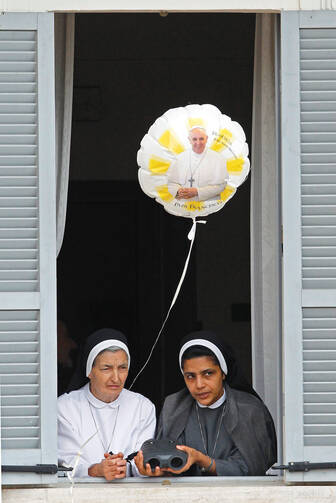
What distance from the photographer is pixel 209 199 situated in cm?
542

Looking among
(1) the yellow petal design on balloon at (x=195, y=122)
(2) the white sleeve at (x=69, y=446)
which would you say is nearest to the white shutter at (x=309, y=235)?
(1) the yellow petal design on balloon at (x=195, y=122)

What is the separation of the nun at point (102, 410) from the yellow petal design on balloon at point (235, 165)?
0.98m

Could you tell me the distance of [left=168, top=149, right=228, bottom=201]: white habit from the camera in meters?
5.30

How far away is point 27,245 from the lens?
5.15m

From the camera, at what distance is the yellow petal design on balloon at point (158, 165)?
5.32 meters

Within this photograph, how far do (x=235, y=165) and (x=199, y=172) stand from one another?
0.53ft

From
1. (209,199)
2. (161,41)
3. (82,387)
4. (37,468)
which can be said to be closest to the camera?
(37,468)

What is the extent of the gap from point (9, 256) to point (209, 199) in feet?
2.93

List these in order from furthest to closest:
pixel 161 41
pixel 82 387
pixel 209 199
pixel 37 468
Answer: pixel 161 41
pixel 82 387
pixel 209 199
pixel 37 468

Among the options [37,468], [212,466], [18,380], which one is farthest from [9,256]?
[212,466]

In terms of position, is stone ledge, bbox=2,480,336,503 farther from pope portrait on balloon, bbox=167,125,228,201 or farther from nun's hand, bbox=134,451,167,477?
pope portrait on balloon, bbox=167,125,228,201

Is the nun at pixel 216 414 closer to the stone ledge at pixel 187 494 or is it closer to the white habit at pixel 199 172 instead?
the stone ledge at pixel 187 494

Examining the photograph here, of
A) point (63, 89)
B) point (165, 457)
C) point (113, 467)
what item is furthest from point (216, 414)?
point (63, 89)

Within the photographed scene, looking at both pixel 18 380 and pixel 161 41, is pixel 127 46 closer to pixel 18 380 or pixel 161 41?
pixel 161 41
